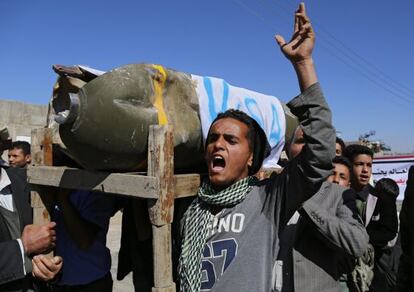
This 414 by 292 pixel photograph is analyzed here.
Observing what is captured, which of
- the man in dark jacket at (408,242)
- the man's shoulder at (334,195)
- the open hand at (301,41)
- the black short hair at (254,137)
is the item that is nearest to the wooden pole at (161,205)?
the black short hair at (254,137)

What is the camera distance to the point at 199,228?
165 centimetres

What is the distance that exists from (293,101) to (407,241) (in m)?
1.11

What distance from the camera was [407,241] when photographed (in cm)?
199

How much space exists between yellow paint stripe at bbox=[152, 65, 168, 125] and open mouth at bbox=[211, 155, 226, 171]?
336mm

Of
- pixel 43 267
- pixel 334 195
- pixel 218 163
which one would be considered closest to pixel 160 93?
pixel 218 163

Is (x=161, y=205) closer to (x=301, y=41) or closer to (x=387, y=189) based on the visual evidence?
(x=301, y=41)

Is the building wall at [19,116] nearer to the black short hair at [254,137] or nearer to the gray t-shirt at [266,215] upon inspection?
the black short hair at [254,137]

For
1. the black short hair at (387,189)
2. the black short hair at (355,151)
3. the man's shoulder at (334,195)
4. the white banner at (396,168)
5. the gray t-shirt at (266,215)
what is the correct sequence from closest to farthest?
the gray t-shirt at (266,215) < the man's shoulder at (334,195) < the black short hair at (387,189) < the black short hair at (355,151) < the white banner at (396,168)

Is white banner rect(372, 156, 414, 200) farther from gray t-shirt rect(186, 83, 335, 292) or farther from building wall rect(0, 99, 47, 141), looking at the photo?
building wall rect(0, 99, 47, 141)

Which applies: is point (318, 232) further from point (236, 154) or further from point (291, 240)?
point (236, 154)

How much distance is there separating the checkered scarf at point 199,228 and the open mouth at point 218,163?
0.10 m

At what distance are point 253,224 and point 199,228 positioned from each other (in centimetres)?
24

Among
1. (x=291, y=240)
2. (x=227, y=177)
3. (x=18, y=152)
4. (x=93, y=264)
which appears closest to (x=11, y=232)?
(x=93, y=264)

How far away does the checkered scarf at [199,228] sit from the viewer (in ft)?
5.23
